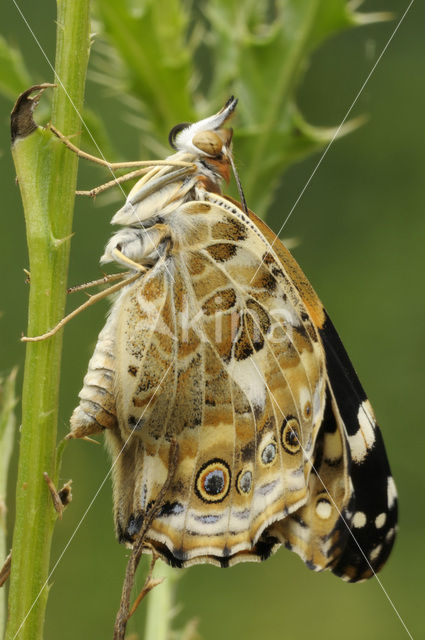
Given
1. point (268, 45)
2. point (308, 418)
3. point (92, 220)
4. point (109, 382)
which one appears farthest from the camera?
point (92, 220)

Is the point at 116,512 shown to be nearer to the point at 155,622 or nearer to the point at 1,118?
the point at 155,622

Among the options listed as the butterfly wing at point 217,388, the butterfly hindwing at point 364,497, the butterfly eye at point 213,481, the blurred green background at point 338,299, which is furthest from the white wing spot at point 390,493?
the blurred green background at point 338,299

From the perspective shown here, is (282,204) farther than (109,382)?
Yes

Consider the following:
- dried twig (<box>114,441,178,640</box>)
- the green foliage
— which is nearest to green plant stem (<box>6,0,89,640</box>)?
dried twig (<box>114,441,178,640</box>)

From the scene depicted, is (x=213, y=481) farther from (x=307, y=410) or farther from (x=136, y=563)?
(x=136, y=563)

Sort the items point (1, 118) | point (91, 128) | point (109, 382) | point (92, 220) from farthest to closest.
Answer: point (92, 220) → point (1, 118) → point (91, 128) → point (109, 382)

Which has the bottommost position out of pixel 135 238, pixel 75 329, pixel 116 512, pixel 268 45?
pixel 116 512

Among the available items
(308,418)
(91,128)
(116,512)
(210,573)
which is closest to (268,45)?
(91,128)
